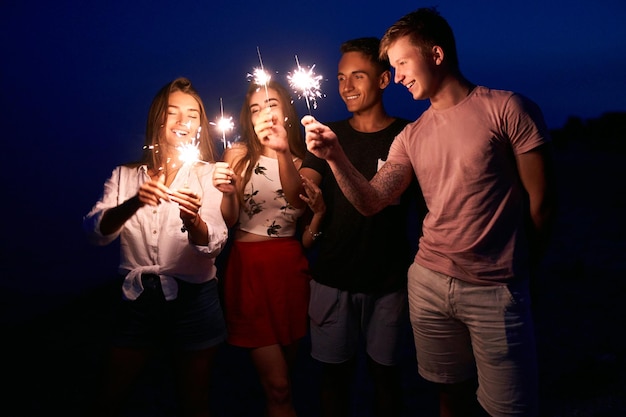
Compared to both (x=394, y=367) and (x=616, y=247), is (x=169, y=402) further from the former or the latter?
(x=616, y=247)

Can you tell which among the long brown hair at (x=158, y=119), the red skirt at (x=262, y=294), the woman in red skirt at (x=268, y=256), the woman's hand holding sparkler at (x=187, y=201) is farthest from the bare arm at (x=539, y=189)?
the long brown hair at (x=158, y=119)

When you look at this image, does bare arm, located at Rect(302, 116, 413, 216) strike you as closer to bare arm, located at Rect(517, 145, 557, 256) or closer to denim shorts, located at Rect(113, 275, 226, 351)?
bare arm, located at Rect(517, 145, 557, 256)

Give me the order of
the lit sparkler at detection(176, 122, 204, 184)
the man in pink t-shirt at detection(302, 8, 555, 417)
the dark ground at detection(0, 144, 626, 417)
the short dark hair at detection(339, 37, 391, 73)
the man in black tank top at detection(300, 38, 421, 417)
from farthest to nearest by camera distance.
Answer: the dark ground at detection(0, 144, 626, 417), the short dark hair at detection(339, 37, 391, 73), the man in black tank top at detection(300, 38, 421, 417), the lit sparkler at detection(176, 122, 204, 184), the man in pink t-shirt at detection(302, 8, 555, 417)

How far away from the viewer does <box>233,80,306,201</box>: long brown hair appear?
3.13 m

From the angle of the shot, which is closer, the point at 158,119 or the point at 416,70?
the point at 416,70

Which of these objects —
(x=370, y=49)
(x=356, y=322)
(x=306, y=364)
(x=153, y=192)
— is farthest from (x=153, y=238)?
(x=306, y=364)

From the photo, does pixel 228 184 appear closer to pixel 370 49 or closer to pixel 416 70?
pixel 416 70

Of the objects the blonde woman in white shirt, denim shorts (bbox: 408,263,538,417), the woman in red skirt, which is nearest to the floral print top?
the woman in red skirt

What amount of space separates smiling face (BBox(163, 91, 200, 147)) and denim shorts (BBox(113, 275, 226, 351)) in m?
0.89

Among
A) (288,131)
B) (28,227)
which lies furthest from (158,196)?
(28,227)

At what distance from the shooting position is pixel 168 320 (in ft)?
8.36

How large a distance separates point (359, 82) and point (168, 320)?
202 cm

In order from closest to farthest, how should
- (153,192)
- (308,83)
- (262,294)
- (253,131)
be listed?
(153,192) → (308,83) → (262,294) → (253,131)

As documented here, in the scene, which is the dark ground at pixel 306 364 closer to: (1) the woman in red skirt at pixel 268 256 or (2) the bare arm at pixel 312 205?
(1) the woman in red skirt at pixel 268 256
